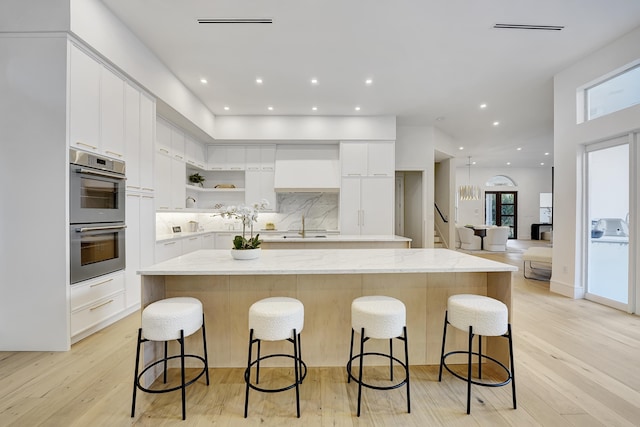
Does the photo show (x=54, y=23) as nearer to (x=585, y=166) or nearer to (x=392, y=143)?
(x=392, y=143)

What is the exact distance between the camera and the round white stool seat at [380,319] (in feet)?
5.38

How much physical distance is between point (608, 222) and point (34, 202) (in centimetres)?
622

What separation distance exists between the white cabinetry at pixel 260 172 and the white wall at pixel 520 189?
913 cm

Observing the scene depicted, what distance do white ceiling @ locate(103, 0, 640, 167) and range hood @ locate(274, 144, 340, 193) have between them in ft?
2.56

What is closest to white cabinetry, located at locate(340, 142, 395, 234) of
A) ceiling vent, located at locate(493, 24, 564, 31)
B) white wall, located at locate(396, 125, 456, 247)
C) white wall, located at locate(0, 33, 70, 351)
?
white wall, located at locate(396, 125, 456, 247)

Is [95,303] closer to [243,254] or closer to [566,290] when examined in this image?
[243,254]

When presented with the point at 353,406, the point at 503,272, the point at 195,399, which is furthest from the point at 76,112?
the point at 503,272

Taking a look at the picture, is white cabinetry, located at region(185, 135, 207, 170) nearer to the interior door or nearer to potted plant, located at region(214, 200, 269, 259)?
potted plant, located at region(214, 200, 269, 259)

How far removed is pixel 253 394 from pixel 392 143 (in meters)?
4.81

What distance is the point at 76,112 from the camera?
95.7 inches

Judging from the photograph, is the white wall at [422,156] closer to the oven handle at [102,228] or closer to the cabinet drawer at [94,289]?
the oven handle at [102,228]

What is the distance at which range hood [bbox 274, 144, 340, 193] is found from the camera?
552 cm

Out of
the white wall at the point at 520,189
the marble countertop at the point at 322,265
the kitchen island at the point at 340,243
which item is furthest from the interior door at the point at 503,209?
the marble countertop at the point at 322,265

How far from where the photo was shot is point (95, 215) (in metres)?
2.62
